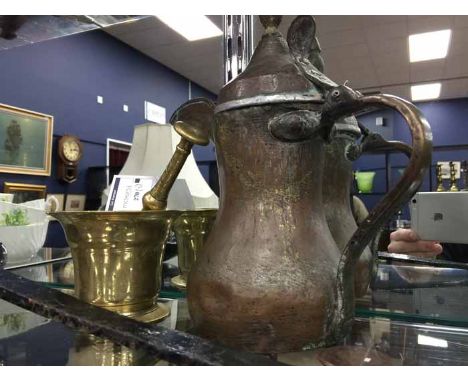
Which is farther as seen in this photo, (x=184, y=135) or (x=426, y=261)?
(x=426, y=261)

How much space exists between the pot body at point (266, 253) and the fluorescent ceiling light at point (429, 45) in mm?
3781

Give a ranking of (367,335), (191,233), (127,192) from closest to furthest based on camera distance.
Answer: (367,335) < (191,233) < (127,192)

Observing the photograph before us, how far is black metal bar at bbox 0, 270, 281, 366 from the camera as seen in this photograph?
0.29 meters

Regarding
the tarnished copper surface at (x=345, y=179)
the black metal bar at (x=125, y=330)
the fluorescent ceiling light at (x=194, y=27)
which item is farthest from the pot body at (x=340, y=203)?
the fluorescent ceiling light at (x=194, y=27)

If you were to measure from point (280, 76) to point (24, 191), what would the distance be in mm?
2595

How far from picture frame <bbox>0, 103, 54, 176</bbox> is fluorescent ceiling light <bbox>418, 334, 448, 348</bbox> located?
2.57 metres

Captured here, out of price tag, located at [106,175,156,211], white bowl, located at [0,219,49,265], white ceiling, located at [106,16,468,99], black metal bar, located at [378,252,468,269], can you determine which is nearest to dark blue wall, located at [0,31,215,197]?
white ceiling, located at [106,16,468,99]

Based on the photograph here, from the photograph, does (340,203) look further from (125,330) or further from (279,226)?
(125,330)

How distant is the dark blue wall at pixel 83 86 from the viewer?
8.47ft

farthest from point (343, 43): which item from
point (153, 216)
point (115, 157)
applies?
point (153, 216)

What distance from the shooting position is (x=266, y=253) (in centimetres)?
35

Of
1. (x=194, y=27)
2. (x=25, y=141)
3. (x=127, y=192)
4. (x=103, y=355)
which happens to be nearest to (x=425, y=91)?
(x=194, y=27)

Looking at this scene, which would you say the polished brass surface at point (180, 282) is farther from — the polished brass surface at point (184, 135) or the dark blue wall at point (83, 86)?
the dark blue wall at point (83, 86)
